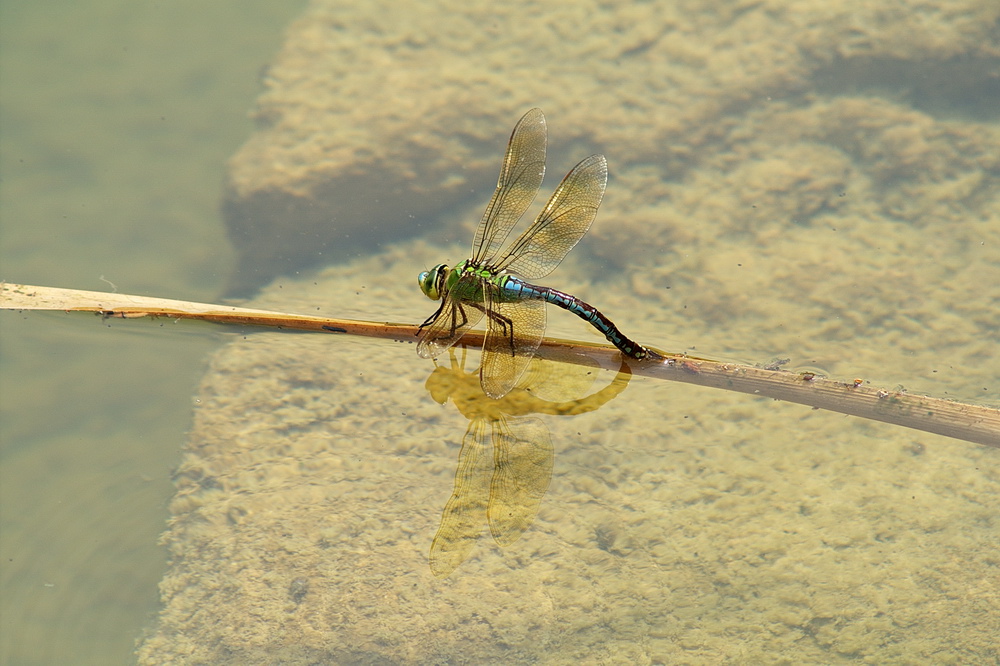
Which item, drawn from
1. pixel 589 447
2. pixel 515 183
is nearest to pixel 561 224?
pixel 515 183

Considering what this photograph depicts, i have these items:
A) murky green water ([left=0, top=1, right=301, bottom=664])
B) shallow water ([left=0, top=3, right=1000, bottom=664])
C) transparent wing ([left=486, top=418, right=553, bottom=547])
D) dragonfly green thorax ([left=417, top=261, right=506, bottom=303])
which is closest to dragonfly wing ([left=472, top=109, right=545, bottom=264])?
dragonfly green thorax ([left=417, top=261, right=506, bottom=303])

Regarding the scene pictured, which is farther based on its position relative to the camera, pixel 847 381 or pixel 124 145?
pixel 124 145

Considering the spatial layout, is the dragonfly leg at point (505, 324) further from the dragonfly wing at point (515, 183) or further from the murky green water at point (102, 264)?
the murky green water at point (102, 264)

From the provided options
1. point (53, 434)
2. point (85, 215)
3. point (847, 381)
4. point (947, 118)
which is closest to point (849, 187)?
point (947, 118)

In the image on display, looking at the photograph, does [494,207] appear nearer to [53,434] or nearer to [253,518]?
[253,518]

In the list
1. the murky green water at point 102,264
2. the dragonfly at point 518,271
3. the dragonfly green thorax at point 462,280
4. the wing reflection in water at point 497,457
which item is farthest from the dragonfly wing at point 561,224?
the murky green water at point 102,264

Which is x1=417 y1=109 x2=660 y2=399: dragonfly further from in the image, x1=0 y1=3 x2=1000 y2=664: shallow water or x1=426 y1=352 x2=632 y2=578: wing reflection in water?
x1=0 y1=3 x2=1000 y2=664: shallow water
